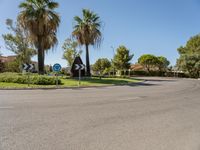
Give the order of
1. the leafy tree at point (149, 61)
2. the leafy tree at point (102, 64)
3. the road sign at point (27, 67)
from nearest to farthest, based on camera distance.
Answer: the road sign at point (27, 67), the leafy tree at point (149, 61), the leafy tree at point (102, 64)

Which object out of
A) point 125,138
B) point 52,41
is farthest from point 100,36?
point 125,138

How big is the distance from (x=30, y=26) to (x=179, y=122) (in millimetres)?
26422

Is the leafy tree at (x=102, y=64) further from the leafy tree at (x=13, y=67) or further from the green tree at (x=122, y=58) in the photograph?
the leafy tree at (x=13, y=67)

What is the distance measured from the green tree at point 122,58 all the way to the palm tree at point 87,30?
29.1 meters

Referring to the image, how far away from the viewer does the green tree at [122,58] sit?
217 ft

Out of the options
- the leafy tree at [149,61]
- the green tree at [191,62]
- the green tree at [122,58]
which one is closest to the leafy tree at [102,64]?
the leafy tree at [149,61]

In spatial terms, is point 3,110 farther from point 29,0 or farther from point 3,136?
point 29,0

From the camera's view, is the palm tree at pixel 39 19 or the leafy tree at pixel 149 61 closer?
the palm tree at pixel 39 19

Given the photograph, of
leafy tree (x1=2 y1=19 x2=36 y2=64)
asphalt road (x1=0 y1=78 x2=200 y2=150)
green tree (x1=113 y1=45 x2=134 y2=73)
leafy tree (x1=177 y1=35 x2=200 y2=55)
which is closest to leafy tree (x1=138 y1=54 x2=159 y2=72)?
leafy tree (x1=177 y1=35 x2=200 y2=55)

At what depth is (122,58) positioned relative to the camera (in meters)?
66.6

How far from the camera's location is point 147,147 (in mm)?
4617

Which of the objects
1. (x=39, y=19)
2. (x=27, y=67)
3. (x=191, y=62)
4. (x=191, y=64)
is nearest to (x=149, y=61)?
(x=191, y=64)

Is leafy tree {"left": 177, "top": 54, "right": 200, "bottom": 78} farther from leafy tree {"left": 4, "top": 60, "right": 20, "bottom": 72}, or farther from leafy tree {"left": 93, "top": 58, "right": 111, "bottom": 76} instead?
leafy tree {"left": 4, "top": 60, "right": 20, "bottom": 72}

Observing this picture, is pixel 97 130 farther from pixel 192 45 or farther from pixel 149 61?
pixel 149 61
